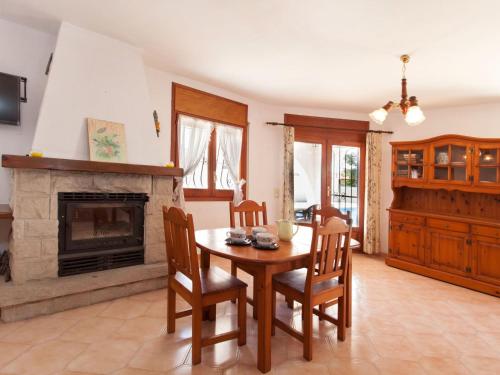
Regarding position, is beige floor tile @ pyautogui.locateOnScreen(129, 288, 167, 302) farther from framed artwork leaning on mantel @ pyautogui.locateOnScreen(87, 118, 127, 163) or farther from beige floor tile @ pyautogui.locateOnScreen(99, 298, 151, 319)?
framed artwork leaning on mantel @ pyautogui.locateOnScreen(87, 118, 127, 163)

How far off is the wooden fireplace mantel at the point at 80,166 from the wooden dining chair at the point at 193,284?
96 centimetres

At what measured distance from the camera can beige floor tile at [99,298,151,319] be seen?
93.0 inches

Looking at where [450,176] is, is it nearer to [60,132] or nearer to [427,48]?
[427,48]

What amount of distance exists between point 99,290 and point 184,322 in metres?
0.91

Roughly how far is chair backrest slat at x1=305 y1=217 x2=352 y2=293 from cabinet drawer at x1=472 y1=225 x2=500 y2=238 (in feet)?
7.67

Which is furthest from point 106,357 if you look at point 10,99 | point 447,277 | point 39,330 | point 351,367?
point 447,277

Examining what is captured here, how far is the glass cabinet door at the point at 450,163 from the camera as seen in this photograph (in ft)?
11.8

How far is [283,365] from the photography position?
5.85 feet

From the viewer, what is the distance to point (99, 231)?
9.07ft

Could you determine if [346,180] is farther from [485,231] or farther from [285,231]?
[285,231]

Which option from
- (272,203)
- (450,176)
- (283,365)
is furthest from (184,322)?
(450,176)

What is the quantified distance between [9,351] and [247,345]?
154cm

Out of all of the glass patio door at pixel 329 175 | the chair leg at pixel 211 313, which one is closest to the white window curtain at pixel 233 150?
the glass patio door at pixel 329 175

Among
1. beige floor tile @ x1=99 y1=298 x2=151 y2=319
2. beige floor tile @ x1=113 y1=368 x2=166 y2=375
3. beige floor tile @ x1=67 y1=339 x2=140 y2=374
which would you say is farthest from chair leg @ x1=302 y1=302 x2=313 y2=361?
beige floor tile @ x1=99 y1=298 x2=151 y2=319
